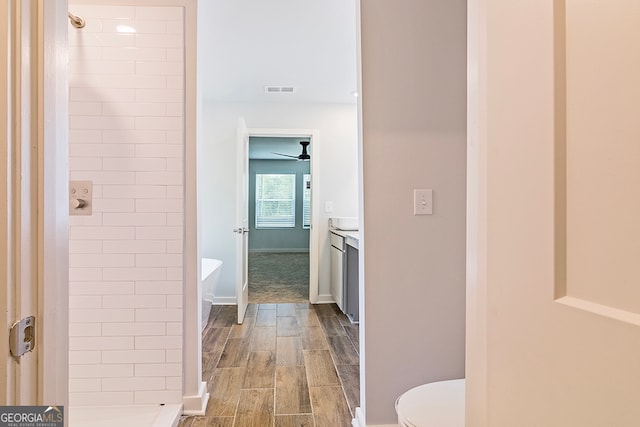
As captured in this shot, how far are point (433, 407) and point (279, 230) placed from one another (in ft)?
26.0

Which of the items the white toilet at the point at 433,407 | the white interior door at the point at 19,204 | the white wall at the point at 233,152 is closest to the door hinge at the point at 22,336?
the white interior door at the point at 19,204

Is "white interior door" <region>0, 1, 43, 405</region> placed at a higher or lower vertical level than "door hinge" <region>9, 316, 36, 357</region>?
higher

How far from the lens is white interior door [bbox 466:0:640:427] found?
1.28 feet

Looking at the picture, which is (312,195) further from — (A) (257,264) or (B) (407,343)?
(A) (257,264)

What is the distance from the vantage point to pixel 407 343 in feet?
5.42

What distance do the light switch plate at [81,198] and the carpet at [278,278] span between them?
2728 mm

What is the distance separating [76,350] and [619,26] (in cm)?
234

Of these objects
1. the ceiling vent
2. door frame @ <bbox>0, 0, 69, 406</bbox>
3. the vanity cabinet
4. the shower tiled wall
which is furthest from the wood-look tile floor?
the ceiling vent

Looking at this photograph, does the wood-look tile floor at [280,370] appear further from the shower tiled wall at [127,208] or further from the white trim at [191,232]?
the shower tiled wall at [127,208]

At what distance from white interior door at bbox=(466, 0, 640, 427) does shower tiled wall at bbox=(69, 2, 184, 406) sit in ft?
5.40

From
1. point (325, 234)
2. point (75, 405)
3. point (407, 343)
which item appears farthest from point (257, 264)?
point (407, 343)

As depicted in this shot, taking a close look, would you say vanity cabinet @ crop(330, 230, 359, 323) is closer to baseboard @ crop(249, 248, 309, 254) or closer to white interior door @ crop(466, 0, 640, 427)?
white interior door @ crop(466, 0, 640, 427)

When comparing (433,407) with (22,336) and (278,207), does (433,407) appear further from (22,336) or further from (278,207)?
(278,207)

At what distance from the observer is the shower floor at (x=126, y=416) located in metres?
1.71
